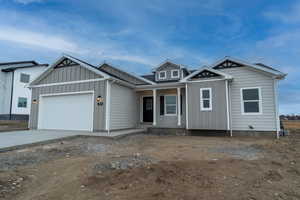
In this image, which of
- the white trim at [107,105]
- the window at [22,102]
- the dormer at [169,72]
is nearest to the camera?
the white trim at [107,105]

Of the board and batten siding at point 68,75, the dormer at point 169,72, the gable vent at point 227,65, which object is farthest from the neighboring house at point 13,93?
the gable vent at point 227,65

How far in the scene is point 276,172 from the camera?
363 centimetres

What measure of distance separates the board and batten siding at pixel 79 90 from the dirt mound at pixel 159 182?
637 centimetres

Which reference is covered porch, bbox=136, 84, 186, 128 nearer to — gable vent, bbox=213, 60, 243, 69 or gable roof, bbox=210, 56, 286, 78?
gable vent, bbox=213, 60, 243, 69

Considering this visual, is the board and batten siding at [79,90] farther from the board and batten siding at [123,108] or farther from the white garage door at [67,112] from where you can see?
the board and batten siding at [123,108]

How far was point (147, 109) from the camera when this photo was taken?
12672mm

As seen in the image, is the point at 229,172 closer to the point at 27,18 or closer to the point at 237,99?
the point at 237,99

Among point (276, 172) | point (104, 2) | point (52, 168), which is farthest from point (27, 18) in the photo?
point (276, 172)

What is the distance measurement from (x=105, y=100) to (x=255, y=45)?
53.1 feet

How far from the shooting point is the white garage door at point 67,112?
33.4 ft

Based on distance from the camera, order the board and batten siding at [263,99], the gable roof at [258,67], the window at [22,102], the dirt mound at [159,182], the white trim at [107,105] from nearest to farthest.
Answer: the dirt mound at [159,182]
the gable roof at [258,67]
the board and batten siding at [263,99]
the white trim at [107,105]
the window at [22,102]

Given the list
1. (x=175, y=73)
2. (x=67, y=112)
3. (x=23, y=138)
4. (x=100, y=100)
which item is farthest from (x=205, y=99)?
(x=23, y=138)

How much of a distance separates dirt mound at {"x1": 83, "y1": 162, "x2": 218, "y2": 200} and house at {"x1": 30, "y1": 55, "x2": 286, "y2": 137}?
19.9 ft

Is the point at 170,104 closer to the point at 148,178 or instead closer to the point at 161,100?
the point at 161,100
